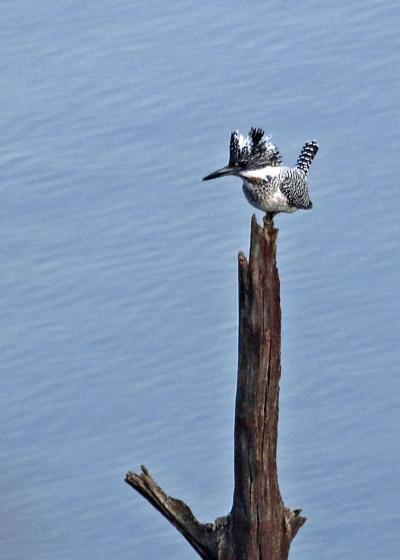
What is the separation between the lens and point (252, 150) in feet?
33.7

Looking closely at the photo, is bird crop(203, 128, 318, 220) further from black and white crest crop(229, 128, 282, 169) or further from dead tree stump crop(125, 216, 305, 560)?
dead tree stump crop(125, 216, 305, 560)

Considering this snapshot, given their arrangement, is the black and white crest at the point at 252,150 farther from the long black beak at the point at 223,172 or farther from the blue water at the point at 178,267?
the blue water at the point at 178,267

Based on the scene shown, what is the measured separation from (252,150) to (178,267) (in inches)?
173

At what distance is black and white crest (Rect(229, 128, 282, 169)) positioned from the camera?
10.3m

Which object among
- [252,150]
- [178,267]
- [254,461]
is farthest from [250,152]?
[178,267]

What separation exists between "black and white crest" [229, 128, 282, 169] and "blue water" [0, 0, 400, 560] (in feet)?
9.81

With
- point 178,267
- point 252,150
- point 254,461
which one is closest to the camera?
point 254,461

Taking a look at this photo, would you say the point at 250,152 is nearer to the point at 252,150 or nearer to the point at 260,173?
the point at 252,150

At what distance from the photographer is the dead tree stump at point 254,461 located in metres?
9.48

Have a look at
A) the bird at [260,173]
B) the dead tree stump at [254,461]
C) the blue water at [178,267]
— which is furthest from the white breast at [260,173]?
the blue water at [178,267]

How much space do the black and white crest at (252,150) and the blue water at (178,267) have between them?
299cm

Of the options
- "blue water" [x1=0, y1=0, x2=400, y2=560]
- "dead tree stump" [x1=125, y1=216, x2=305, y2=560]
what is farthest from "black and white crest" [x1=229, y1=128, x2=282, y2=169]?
"blue water" [x1=0, y1=0, x2=400, y2=560]

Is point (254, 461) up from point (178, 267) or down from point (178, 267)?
down

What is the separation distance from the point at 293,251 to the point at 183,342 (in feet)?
4.13
